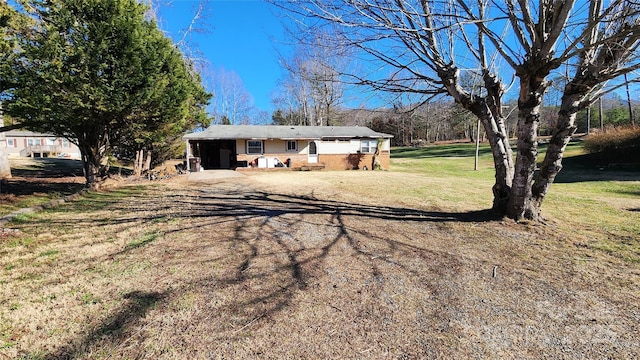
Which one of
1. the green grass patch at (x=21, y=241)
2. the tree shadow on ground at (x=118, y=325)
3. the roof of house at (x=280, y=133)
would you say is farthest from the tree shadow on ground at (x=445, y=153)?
the tree shadow on ground at (x=118, y=325)

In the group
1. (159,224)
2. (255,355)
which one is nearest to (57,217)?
(159,224)

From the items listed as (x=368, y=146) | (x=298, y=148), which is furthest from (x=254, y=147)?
(x=368, y=146)

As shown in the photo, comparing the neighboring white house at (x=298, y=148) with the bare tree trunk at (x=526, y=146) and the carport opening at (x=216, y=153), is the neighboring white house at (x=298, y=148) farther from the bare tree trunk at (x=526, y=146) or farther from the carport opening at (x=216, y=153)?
the bare tree trunk at (x=526, y=146)

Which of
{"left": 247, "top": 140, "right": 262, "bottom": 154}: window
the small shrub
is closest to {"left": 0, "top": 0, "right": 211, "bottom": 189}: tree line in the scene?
{"left": 247, "top": 140, "right": 262, "bottom": 154}: window

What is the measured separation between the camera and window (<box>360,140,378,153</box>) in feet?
73.0

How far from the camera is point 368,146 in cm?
2234

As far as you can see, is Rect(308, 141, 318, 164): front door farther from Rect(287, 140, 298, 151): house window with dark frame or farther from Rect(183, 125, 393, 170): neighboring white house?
Rect(287, 140, 298, 151): house window with dark frame

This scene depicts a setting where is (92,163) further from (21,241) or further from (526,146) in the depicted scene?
(526,146)

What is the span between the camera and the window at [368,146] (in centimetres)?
2227

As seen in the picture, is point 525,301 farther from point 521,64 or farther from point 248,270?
point 521,64

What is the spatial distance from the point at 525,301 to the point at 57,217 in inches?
326

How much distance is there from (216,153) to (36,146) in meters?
30.5

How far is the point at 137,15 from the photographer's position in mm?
9398

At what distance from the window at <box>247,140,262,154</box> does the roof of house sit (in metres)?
0.56
